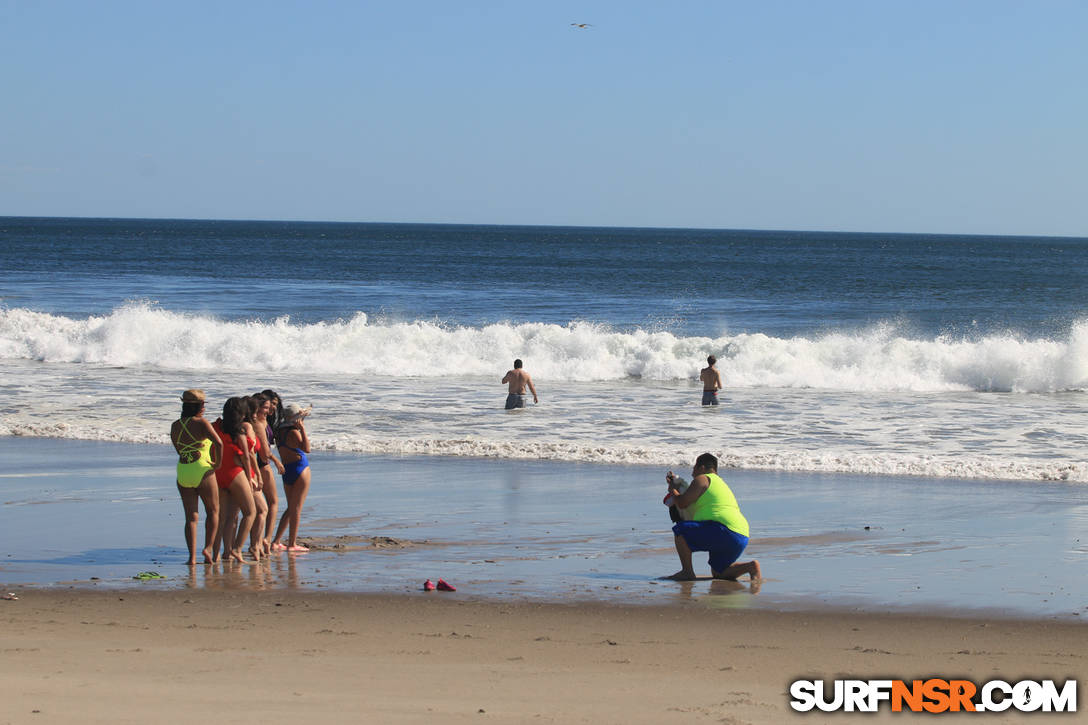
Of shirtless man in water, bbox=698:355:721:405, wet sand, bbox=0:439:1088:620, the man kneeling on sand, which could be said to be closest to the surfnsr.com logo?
wet sand, bbox=0:439:1088:620

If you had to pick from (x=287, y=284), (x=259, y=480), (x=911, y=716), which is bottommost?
(x=911, y=716)

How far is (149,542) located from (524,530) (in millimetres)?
3072

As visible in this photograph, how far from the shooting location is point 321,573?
330 inches

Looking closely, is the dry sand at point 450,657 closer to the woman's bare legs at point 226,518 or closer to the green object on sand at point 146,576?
the green object on sand at point 146,576

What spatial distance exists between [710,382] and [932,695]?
46.2 ft

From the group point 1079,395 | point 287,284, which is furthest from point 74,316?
point 1079,395

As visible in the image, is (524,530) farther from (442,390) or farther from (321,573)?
(442,390)

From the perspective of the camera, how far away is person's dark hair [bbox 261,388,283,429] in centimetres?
932

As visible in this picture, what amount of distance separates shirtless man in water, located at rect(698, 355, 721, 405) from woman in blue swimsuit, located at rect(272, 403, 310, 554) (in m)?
10.9

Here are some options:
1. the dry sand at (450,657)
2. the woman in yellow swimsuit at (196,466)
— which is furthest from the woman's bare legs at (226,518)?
the dry sand at (450,657)

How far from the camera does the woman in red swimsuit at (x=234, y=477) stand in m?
8.70

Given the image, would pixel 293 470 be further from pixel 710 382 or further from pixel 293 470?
pixel 710 382

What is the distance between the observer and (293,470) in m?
9.35

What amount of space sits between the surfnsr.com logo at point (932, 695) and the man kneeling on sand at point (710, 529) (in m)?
2.50
